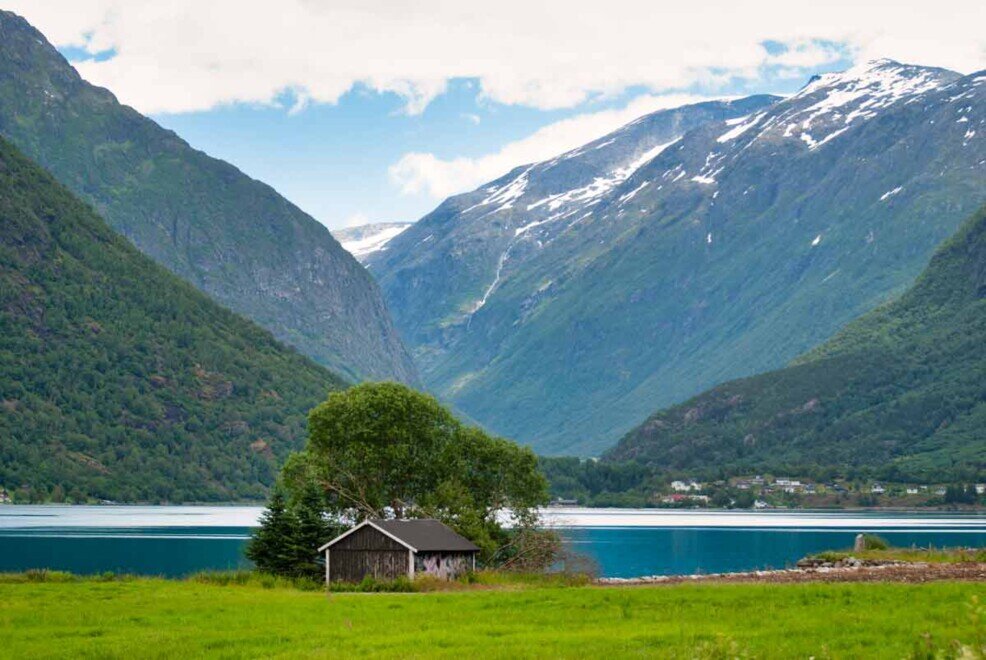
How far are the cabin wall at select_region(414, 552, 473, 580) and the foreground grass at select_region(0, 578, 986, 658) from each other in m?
13.8

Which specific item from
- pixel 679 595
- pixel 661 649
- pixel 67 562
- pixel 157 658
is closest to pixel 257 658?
pixel 157 658

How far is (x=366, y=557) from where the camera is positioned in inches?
3007

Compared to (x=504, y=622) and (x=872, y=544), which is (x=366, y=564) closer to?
(x=872, y=544)

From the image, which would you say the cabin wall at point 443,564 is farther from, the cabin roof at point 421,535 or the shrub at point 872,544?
the shrub at point 872,544

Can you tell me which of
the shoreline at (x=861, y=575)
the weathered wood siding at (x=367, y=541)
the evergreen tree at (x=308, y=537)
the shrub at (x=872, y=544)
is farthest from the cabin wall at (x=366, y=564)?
the shrub at (x=872, y=544)

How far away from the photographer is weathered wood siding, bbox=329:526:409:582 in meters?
75.6

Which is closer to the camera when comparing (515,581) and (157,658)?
(157,658)

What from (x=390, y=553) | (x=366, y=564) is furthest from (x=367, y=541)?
(x=390, y=553)

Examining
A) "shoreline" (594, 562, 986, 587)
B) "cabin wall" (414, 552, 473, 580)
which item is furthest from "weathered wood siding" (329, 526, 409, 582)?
"shoreline" (594, 562, 986, 587)

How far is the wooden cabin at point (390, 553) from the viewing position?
247 ft

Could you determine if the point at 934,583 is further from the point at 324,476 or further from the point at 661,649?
the point at 324,476

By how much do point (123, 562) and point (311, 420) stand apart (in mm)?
22992

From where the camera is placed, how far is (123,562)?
113 metres

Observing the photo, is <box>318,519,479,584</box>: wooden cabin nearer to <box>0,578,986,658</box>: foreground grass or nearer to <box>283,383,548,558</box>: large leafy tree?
<box>0,578,986,658</box>: foreground grass
